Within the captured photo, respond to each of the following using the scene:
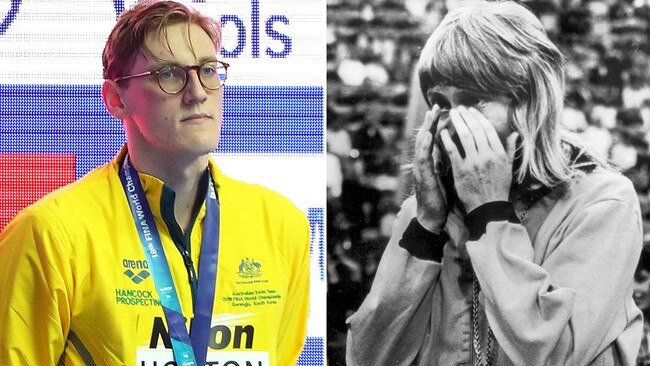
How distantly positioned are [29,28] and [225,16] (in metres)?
0.74

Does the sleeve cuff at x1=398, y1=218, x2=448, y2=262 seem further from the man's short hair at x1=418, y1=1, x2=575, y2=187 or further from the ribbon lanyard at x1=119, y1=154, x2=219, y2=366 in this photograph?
the ribbon lanyard at x1=119, y1=154, x2=219, y2=366

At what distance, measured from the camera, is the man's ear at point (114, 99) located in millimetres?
2914

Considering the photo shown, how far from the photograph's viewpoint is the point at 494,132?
10.5 ft

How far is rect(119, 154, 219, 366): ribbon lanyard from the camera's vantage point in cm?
279

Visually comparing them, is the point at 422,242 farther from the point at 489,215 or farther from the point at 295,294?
the point at 295,294

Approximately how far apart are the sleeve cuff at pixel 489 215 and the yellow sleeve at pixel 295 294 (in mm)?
600

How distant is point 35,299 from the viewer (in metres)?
2.68

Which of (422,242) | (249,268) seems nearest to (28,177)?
(249,268)

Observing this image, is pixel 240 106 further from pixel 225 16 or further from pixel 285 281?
pixel 285 281

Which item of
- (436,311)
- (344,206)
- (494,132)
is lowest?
(436,311)

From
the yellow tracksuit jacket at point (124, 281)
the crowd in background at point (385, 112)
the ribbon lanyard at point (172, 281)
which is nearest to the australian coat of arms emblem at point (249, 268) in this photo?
the yellow tracksuit jacket at point (124, 281)

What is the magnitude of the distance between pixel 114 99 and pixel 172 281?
0.63 metres

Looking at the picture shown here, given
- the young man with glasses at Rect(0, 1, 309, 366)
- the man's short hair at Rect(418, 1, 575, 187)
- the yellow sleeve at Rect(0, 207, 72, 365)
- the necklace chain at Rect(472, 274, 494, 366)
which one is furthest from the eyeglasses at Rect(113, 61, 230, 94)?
the necklace chain at Rect(472, 274, 494, 366)

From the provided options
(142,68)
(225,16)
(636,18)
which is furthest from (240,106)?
(636,18)
